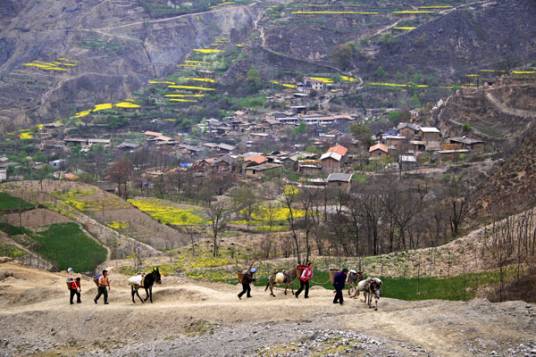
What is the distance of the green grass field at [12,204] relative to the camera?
37.0 meters

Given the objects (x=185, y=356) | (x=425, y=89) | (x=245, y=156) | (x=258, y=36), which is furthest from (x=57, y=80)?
(x=185, y=356)

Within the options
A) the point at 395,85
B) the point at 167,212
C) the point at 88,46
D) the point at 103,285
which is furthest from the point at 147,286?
the point at 88,46

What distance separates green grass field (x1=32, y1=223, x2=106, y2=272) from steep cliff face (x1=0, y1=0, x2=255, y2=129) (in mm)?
47370

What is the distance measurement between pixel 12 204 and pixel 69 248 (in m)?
8.37

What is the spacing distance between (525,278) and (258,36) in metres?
78.3

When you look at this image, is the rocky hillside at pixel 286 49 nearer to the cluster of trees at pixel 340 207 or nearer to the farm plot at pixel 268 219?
the cluster of trees at pixel 340 207

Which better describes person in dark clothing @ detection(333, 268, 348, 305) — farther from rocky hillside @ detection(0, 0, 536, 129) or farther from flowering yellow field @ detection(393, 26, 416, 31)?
flowering yellow field @ detection(393, 26, 416, 31)

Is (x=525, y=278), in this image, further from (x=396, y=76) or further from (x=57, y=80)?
(x=57, y=80)

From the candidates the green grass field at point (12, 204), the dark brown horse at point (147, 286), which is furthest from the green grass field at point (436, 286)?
the green grass field at point (12, 204)

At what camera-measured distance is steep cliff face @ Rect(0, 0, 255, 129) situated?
275 ft

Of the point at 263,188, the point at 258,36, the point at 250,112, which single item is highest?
the point at 258,36

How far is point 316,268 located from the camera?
23000 mm

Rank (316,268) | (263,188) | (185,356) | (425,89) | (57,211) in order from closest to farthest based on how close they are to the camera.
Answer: (185,356) → (316,268) → (57,211) → (263,188) → (425,89)

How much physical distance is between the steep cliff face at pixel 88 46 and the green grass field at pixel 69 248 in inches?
1865
